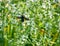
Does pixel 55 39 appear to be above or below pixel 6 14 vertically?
below

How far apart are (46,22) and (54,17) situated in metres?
0.24

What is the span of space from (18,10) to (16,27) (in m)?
0.33

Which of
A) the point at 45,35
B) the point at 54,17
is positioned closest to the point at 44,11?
the point at 54,17

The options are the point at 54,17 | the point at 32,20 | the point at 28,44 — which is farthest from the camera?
the point at 54,17

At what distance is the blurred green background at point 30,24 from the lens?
3.07 meters

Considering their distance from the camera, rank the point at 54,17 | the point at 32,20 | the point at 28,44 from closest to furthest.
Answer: the point at 28,44, the point at 32,20, the point at 54,17

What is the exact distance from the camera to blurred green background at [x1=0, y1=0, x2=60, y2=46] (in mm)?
3074

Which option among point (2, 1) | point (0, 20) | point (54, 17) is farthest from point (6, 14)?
point (54, 17)

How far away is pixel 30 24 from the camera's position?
321cm

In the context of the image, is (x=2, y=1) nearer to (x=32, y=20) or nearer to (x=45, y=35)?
(x=32, y=20)

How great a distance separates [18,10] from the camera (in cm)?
345

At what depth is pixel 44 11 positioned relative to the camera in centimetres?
346

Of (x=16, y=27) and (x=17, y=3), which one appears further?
(x=17, y=3)

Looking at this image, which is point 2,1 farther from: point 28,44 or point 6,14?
point 28,44
